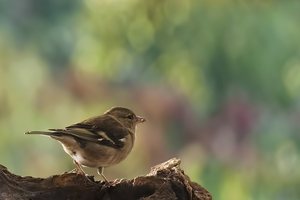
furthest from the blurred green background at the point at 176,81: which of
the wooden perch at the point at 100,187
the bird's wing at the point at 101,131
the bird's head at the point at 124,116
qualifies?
the wooden perch at the point at 100,187

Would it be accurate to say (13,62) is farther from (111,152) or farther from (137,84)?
(111,152)

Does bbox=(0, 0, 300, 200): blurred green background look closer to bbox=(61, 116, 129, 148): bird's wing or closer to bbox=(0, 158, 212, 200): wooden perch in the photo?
bbox=(61, 116, 129, 148): bird's wing

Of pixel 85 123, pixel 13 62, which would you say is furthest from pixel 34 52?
pixel 85 123

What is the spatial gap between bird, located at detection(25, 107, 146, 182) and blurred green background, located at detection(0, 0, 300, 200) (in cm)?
96

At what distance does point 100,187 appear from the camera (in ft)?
3.30

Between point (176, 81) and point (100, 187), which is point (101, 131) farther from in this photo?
point (176, 81)

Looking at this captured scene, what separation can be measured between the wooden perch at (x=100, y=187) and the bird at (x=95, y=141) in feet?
0.61

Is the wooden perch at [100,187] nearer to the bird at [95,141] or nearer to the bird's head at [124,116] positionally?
the bird at [95,141]

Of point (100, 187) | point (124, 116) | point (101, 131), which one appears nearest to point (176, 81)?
point (124, 116)

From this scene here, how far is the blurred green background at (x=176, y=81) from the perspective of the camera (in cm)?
229

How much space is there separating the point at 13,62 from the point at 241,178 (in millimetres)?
786

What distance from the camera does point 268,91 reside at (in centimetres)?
233

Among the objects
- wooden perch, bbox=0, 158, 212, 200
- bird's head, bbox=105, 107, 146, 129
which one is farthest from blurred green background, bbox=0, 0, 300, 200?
wooden perch, bbox=0, 158, 212, 200

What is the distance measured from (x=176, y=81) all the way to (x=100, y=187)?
1.36 m
